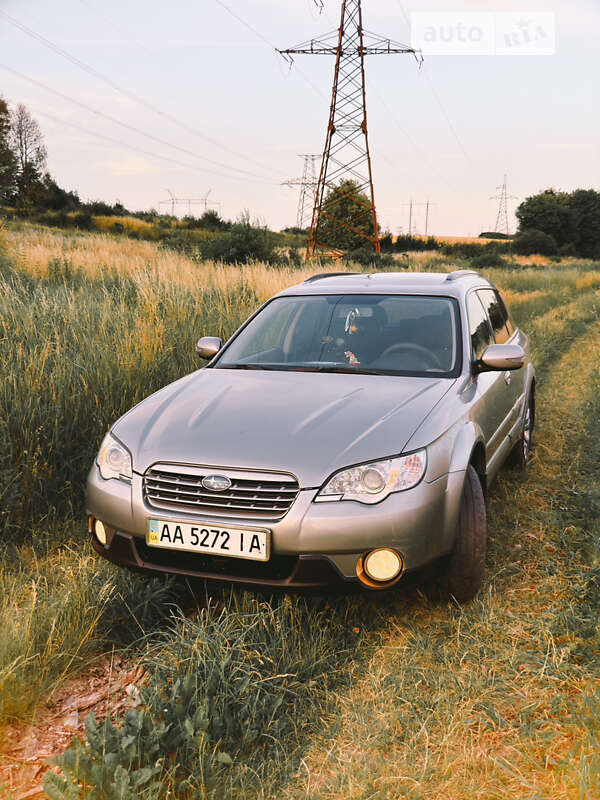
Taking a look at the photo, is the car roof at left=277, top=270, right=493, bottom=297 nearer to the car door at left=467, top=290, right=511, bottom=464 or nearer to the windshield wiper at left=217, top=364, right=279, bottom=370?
the car door at left=467, top=290, right=511, bottom=464

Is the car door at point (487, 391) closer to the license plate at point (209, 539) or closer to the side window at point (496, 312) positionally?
the side window at point (496, 312)

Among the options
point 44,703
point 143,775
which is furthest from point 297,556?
point 44,703

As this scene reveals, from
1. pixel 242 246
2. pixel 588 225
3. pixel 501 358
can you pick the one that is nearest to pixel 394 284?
pixel 501 358

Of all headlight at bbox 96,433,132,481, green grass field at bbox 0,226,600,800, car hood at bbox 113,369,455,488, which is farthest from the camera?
headlight at bbox 96,433,132,481

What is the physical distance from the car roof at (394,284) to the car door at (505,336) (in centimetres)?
19

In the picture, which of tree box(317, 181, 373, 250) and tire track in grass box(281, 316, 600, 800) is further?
tree box(317, 181, 373, 250)

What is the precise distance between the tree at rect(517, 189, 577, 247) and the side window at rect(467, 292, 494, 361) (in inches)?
3630

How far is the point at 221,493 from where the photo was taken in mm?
2619

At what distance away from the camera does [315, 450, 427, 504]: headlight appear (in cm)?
254

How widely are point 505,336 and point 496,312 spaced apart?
0.20 m

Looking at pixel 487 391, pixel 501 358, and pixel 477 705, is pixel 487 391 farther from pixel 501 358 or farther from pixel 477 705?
pixel 477 705

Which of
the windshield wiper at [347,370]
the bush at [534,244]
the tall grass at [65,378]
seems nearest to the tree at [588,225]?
the bush at [534,244]

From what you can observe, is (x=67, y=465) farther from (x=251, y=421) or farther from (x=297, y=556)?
(x=297, y=556)

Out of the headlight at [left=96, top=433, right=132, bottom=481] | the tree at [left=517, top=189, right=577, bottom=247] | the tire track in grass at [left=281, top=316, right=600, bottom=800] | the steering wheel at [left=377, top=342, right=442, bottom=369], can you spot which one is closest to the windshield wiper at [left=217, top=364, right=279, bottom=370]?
the steering wheel at [left=377, top=342, right=442, bottom=369]
